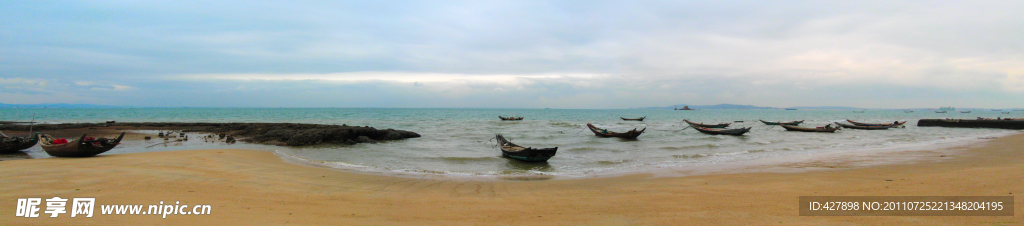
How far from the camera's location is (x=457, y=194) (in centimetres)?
777

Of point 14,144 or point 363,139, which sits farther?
point 363,139

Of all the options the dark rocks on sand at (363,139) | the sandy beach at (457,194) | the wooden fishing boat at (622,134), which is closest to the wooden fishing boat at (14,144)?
the sandy beach at (457,194)

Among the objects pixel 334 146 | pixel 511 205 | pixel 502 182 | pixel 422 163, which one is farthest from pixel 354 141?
pixel 511 205

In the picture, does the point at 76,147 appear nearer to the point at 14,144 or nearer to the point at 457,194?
the point at 14,144

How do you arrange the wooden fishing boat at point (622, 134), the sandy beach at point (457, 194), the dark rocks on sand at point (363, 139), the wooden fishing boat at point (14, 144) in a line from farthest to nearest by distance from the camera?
1. the wooden fishing boat at point (622, 134)
2. the dark rocks on sand at point (363, 139)
3. the wooden fishing boat at point (14, 144)
4. the sandy beach at point (457, 194)

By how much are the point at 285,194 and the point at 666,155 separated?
46.6ft

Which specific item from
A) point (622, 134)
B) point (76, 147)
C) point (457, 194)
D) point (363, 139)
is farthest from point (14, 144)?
point (622, 134)

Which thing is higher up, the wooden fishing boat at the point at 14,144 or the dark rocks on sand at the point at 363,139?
the wooden fishing boat at the point at 14,144

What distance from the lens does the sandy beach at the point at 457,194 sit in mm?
5109

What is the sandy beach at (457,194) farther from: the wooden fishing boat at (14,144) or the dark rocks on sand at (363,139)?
the dark rocks on sand at (363,139)

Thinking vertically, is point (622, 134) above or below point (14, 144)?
below

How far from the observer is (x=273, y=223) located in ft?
15.9

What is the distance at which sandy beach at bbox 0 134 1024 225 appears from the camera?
201 inches

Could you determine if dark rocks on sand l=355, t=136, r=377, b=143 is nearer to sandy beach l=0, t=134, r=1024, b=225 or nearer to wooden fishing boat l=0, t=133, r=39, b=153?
sandy beach l=0, t=134, r=1024, b=225
